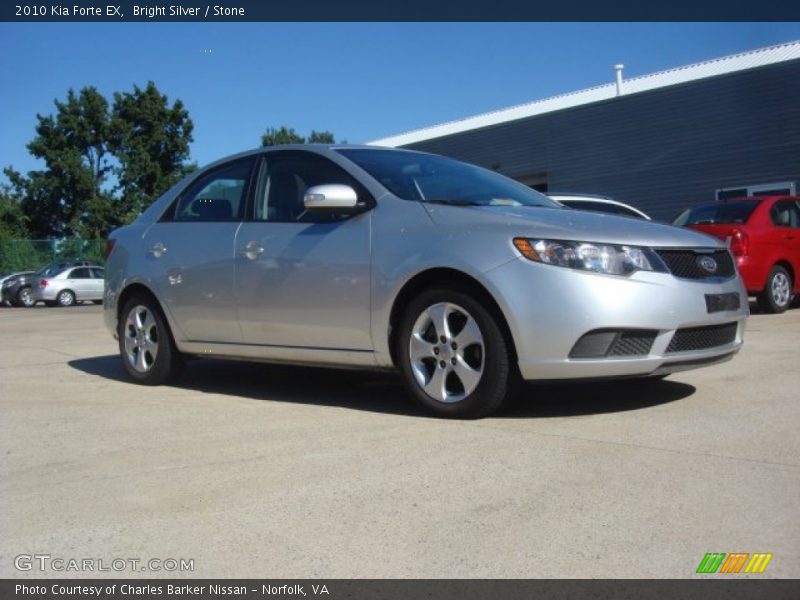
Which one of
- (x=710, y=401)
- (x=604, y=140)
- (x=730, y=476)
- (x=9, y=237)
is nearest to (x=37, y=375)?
(x=710, y=401)

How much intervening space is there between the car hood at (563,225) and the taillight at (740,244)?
18.8 feet

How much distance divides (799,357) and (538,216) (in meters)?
3.14

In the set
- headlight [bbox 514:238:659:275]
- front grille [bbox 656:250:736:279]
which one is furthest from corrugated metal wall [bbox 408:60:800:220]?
headlight [bbox 514:238:659:275]

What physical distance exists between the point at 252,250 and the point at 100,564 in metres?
3.08

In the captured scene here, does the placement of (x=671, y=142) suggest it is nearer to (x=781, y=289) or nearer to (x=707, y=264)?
(x=781, y=289)

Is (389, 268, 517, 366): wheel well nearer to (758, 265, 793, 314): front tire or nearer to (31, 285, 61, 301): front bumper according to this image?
(758, 265, 793, 314): front tire

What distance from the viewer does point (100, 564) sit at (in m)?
2.76

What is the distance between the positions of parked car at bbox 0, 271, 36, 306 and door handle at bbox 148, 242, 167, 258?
2592cm

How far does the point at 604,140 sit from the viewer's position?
22891 mm

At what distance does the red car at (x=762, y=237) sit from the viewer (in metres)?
10.4

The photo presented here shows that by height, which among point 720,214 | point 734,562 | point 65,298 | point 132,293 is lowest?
point 65,298

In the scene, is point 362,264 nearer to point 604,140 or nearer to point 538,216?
point 538,216

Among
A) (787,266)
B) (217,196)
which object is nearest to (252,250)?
(217,196)
